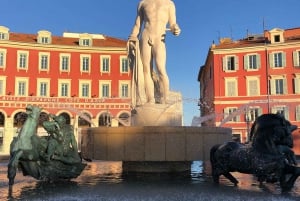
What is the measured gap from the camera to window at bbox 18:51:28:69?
42138 mm

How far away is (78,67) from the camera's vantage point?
43781 millimetres

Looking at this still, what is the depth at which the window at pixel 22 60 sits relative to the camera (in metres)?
42.1

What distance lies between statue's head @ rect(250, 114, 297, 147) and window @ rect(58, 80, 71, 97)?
38.9 metres

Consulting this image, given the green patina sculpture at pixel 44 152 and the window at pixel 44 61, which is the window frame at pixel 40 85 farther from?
the green patina sculpture at pixel 44 152

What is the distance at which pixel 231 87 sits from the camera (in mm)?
42500

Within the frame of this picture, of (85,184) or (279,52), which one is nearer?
(85,184)

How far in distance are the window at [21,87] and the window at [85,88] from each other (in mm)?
6178

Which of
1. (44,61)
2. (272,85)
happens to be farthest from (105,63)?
(272,85)

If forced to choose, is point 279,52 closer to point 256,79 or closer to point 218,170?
point 256,79

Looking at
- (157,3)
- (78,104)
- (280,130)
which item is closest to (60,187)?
(280,130)

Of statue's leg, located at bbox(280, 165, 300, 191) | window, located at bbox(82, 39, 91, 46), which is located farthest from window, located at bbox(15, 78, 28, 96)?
statue's leg, located at bbox(280, 165, 300, 191)

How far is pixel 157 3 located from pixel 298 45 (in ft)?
111

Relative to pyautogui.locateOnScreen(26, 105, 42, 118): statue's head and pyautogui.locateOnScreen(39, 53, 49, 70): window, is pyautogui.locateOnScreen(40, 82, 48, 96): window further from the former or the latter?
Answer: pyautogui.locateOnScreen(26, 105, 42, 118): statue's head

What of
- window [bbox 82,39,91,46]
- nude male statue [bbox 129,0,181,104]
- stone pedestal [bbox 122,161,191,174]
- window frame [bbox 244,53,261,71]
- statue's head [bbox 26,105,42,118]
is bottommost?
stone pedestal [bbox 122,161,191,174]
